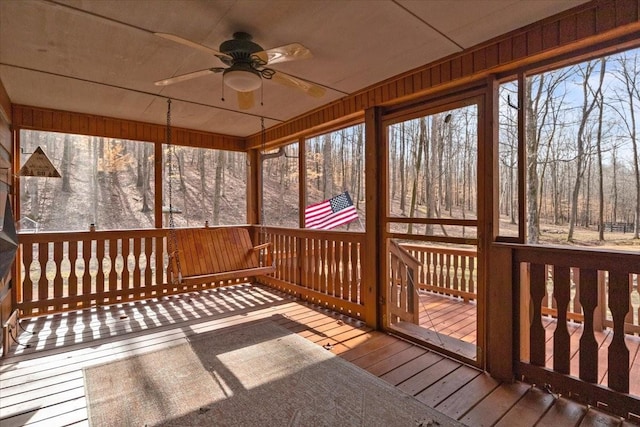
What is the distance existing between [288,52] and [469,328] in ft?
10.6

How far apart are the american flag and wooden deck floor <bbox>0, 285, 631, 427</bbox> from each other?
1.10 metres

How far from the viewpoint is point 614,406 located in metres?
1.90

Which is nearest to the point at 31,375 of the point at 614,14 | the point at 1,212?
the point at 1,212

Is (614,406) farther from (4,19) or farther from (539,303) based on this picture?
(4,19)

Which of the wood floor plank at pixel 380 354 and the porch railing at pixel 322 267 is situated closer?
the wood floor plank at pixel 380 354

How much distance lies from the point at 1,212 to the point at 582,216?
17.4ft

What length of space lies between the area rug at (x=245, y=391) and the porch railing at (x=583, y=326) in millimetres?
914

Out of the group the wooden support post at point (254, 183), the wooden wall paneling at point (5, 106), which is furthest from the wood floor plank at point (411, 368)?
the wooden wall paneling at point (5, 106)

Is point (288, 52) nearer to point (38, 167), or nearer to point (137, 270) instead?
point (38, 167)

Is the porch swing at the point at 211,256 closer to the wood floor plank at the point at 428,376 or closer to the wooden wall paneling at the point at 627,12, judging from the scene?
the wood floor plank at the point at 428,376

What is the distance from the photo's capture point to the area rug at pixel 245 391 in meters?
1.90

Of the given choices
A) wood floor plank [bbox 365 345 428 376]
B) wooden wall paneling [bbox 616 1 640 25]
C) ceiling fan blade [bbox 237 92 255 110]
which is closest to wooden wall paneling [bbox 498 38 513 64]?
wooden wall paneling [bbox 616 1 640 25]

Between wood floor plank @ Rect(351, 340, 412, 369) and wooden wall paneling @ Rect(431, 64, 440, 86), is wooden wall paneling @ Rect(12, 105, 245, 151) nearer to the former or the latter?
wooden wall paneling @ Rect(431, 64, 440, 86)

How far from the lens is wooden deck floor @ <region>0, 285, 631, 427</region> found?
77.2 inches
